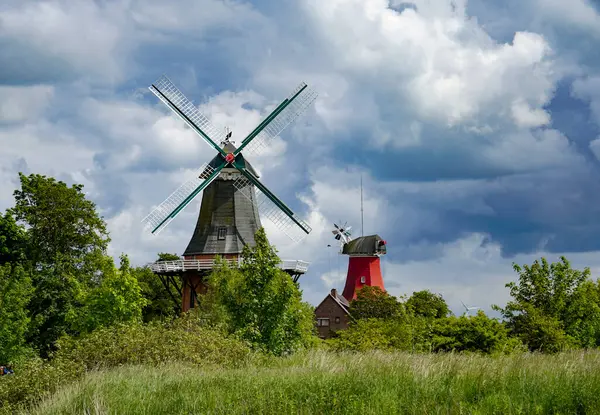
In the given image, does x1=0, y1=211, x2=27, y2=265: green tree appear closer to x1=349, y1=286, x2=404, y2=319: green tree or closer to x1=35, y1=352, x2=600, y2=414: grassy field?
x1=349, y1=286, x2=404, y2=319: green tree

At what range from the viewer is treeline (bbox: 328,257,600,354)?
4069 centimetres

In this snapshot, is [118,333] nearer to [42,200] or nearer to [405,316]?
[42,200]

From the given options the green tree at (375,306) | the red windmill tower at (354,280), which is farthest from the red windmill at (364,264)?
the green tree at (375,306)

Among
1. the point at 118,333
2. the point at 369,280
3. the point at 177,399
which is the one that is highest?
the point at 369,280

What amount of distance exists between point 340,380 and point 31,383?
33.3 feet

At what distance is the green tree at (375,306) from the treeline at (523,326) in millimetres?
5779

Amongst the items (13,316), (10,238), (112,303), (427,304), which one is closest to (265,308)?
(112,303)

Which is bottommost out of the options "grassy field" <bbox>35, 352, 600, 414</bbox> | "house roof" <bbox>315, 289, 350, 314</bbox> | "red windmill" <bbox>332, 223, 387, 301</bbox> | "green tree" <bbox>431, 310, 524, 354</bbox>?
"grassy field" <bbox>35, 352, 600, 414</bbox>

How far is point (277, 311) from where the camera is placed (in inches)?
1261

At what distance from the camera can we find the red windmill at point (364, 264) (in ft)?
232

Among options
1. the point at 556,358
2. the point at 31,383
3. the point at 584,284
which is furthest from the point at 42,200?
the point at 556,358

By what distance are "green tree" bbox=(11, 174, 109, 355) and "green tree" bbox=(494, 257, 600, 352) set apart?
23601 mm

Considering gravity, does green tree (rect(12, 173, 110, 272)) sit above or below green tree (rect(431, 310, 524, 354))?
above

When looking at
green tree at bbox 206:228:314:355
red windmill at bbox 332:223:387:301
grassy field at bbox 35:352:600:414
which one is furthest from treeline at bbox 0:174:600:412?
red windmill at bbox 332:223:387:301
